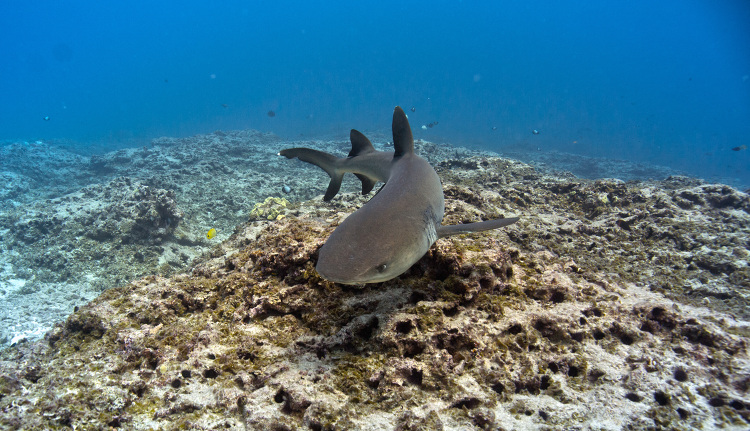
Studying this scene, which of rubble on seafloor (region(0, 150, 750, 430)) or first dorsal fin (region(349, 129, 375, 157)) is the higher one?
first dorsal fin (region(349, 129, 375, 157))

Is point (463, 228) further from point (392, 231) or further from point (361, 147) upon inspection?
point (361, 147)

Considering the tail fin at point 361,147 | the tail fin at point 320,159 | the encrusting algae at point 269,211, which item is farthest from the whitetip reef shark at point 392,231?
the encrusting algae at point 269,211

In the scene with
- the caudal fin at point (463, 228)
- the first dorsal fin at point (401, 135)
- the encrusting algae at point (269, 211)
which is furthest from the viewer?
the encrusting algae at point (269, 211)

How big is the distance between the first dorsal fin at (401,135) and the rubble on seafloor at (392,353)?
1433 mm

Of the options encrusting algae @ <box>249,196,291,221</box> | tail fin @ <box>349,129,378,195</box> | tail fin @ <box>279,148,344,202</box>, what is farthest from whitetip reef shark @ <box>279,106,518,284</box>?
encrusting algae @ <box>249,196,291,221</box>

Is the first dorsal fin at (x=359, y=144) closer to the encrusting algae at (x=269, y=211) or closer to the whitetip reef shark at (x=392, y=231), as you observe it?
the whitetip reef shark at (x=392, y=231)

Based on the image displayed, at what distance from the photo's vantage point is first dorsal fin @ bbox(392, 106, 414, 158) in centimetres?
384

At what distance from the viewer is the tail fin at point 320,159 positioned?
14.3 feet

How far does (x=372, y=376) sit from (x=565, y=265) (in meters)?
2.40

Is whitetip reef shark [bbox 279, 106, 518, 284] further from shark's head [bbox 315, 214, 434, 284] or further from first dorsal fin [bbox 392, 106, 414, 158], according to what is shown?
first dorsal fin [bbox 392, 106, 414, 158]

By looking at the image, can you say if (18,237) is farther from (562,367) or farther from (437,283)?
(562,367)

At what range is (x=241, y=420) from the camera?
180 centimetres

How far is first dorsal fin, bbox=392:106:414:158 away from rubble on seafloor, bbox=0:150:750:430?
1433 mm

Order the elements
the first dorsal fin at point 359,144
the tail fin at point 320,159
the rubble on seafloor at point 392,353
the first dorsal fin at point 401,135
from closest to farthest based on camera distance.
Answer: the rubble on seafloor at point 392,353 → the first dorsal fin at point 401,135 → the tail fin at point 320,159 → the first dorsal fin at point 359,144
